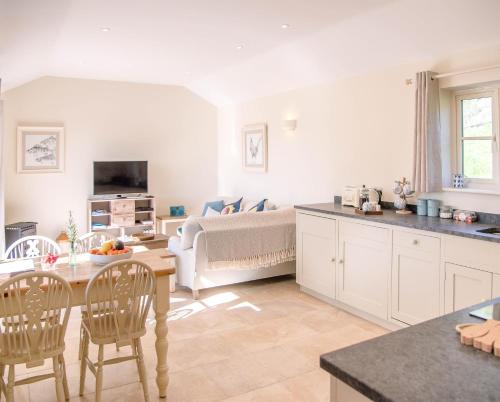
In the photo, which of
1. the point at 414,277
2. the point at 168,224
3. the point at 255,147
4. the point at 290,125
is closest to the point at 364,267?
the point at 414,277

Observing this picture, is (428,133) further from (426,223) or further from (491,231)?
(491,231)

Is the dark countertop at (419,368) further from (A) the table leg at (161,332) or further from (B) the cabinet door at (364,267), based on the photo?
(B) the cabinet door at (364,267)

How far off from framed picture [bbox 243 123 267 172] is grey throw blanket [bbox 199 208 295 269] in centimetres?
177

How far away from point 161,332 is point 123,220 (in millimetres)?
4613

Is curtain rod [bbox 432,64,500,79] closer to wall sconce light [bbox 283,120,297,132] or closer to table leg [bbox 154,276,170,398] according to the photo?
wall sconce light [bbox 283,120,297,132]

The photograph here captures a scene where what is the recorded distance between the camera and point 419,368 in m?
1.17

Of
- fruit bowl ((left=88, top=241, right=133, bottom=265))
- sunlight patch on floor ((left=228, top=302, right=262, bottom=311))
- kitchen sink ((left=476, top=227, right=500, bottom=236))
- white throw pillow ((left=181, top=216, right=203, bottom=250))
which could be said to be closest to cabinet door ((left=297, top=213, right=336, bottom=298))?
sunlight patch on floor ((left=228, top=302, right=262, bottom=311))

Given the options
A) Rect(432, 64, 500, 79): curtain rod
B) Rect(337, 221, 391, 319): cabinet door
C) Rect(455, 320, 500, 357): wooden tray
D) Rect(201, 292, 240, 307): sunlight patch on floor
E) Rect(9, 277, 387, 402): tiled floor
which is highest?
Rect(432, 64, 500, 79): curtain rod

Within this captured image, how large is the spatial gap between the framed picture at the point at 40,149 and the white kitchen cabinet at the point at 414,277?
542cm

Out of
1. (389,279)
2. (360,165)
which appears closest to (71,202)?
(360,165)

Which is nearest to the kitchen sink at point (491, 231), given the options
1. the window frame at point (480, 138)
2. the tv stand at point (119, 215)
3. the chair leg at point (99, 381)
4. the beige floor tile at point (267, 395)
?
the window frame at point (480, 138)

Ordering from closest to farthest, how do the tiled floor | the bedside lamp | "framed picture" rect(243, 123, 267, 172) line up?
the tiled floor
the bedside lamp
"framed picture" rect(243, 123, 267, 172)

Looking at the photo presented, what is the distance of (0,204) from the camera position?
551cm

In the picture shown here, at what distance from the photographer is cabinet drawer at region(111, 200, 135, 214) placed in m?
7.14
